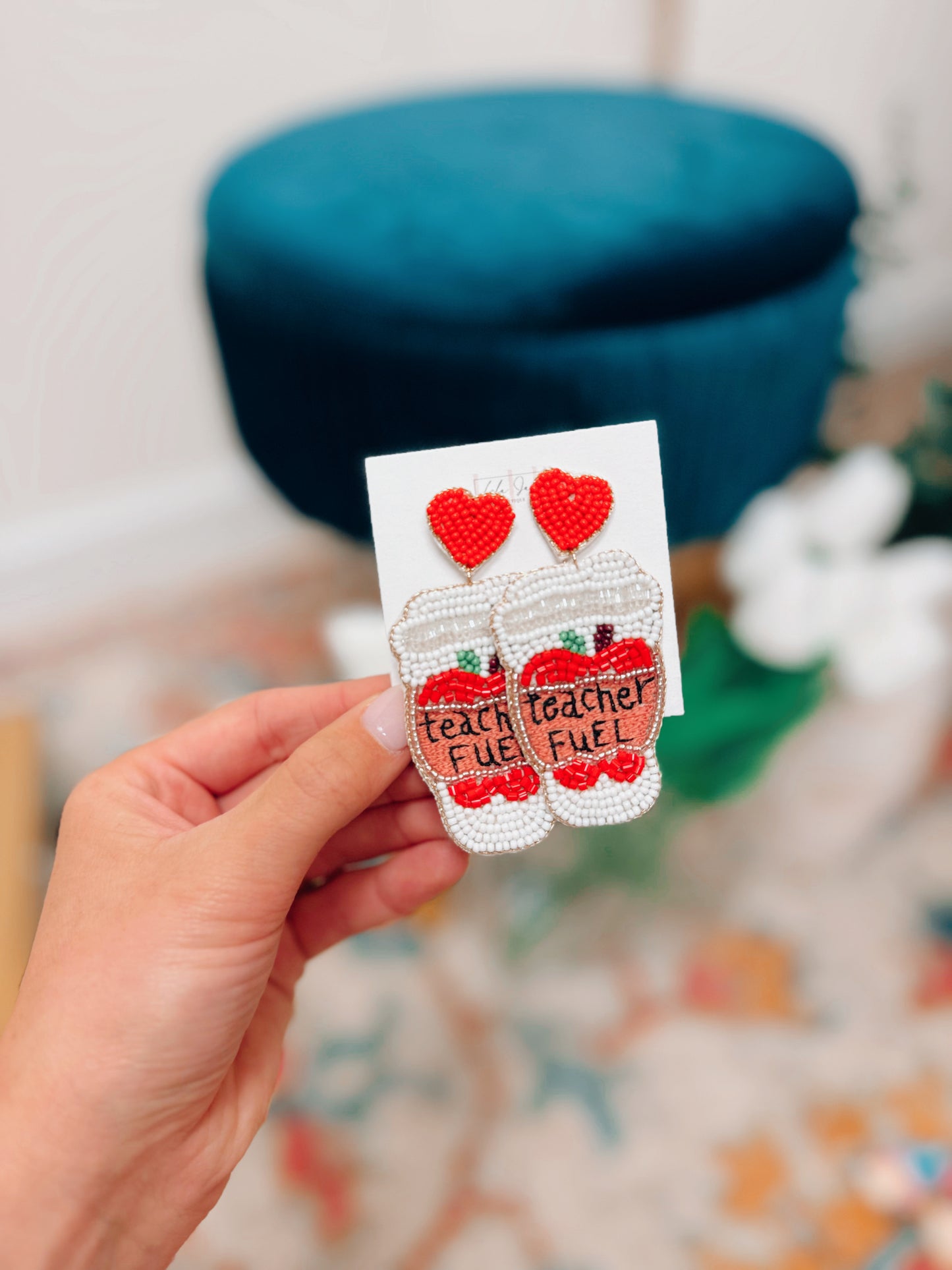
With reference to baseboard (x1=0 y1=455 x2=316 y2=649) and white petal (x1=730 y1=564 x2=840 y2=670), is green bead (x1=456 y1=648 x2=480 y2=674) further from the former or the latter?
baseboard (x1=0 y1=455 x2=316 y2=649)

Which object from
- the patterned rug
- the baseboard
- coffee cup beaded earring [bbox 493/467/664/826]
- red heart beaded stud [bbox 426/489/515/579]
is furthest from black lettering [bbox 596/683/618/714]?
the baseboard

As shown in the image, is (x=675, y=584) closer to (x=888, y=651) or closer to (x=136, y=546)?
(x=888, y=651)

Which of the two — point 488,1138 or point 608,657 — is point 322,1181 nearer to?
point 488,1138

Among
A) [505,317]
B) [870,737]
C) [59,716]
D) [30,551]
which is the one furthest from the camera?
[30,551]

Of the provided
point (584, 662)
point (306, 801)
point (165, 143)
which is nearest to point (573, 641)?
point (584, 662)

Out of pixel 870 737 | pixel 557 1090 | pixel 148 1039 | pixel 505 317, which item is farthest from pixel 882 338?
pixel 148 1039

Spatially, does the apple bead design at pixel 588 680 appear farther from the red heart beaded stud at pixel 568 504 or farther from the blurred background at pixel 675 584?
the blurred background at pixel 675 584
